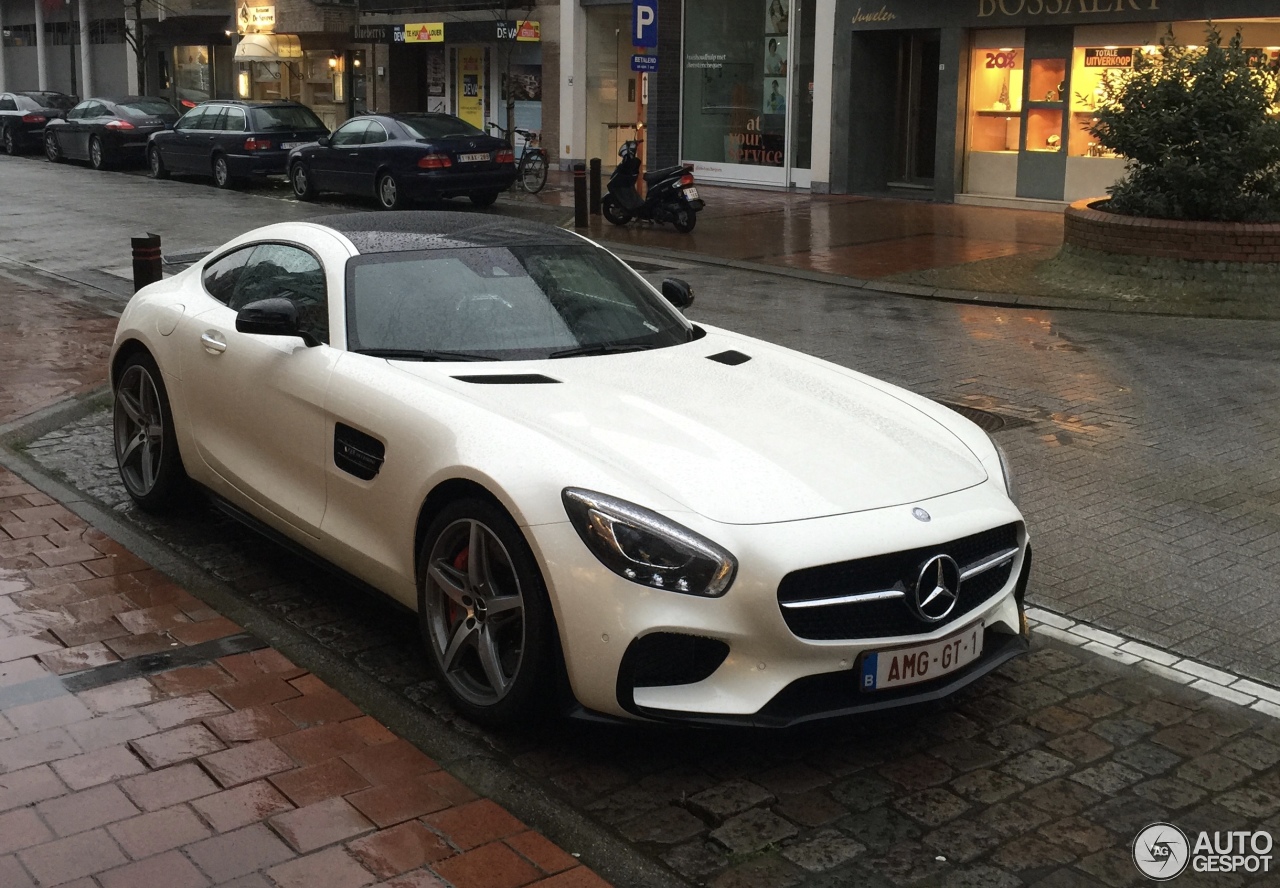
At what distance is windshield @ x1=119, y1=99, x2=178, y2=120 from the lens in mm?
30719

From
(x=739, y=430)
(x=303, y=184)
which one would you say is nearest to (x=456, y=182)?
(x=303, y=184)

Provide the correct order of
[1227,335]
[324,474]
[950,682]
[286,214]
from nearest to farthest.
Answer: [950,682] < [324,474] < [1227,335] < [286,214]

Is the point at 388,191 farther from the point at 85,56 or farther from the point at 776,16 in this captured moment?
the point at 85,56

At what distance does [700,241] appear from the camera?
723 inches

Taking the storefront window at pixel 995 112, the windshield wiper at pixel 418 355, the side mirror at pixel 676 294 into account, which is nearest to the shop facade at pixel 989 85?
the storefront window at pixel 995 112

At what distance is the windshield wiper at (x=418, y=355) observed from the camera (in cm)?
512

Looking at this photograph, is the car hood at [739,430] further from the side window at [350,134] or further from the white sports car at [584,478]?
the side window at [350,134]

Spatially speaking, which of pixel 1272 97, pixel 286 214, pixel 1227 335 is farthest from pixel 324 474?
pixel 286 214

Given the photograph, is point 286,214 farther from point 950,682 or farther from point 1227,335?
point 950,682

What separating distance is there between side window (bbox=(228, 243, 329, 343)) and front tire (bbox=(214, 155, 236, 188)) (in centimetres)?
2087

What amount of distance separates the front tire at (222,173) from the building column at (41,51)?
29890 mm

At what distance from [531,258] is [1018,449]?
11.4 feet

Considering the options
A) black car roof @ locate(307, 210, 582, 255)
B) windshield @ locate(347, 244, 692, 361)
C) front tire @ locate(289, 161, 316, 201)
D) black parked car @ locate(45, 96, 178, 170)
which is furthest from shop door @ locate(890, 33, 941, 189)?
windshield @ locate(347, 244, 692, 361)

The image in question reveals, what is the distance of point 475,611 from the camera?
4441mm
